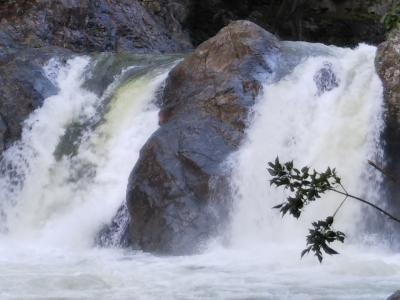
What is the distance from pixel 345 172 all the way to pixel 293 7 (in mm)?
A: 10989

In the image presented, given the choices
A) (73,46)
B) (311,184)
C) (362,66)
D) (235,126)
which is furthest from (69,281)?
(73,46)

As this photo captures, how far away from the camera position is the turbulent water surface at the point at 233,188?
7.33 metres

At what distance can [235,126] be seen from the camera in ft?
32.9

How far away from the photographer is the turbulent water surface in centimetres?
733

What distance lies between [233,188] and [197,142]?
75cm

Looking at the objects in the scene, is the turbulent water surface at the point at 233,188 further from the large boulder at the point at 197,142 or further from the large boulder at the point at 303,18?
the large boulder at the point at 303,18

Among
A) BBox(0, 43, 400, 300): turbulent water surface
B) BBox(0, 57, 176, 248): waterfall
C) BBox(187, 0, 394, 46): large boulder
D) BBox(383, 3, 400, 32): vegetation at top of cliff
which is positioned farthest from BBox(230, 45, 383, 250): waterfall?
BBox(187, 0, 394, 46): large boulder

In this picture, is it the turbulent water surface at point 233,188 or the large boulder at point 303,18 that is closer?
the turbulent water surface at point 233,188

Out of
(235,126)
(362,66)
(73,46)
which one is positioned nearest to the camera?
(235,126)

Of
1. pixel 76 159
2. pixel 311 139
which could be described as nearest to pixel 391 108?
pixel 311 139

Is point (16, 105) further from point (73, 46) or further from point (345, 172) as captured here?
point (345, 172)

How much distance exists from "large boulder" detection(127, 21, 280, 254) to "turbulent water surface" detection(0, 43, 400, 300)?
223mm

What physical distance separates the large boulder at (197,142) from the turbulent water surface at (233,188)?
0.22 meters

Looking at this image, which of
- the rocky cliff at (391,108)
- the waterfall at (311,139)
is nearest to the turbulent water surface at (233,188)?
the waterfall at (311,139)
